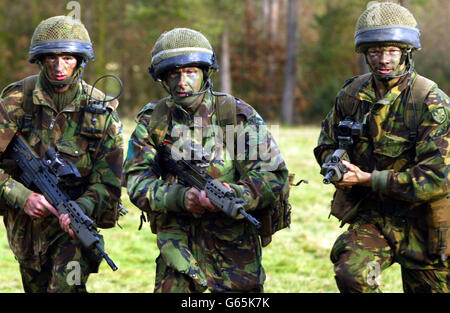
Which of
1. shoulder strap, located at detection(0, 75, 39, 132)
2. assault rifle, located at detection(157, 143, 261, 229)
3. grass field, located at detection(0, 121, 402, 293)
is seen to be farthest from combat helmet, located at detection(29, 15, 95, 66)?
grass field, located at detection(0, 121, 402, 293)

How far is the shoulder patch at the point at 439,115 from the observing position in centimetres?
495

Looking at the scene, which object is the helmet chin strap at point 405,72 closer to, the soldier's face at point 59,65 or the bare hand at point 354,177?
the bare hand at point 354,177

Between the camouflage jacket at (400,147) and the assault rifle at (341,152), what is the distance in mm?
97

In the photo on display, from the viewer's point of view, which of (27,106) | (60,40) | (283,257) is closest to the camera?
(60,40)

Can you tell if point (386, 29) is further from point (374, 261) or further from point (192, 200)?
point (192, 200)

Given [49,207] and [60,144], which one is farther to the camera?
[60,144]

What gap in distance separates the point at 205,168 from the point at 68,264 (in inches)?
52.1

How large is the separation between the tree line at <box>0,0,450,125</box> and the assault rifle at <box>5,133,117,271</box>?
2280 centimetres

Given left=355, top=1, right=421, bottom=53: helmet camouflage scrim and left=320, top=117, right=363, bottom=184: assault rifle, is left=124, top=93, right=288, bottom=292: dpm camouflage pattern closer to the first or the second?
left=320, top=117, right=363, bottom=184: assault rifle

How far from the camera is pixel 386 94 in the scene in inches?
203

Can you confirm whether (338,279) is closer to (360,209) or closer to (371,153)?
(360,209)

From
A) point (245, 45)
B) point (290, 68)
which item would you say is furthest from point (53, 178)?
point (245, 45)

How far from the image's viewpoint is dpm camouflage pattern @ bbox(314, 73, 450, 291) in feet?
16.2

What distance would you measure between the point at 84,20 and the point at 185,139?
2506 cm
